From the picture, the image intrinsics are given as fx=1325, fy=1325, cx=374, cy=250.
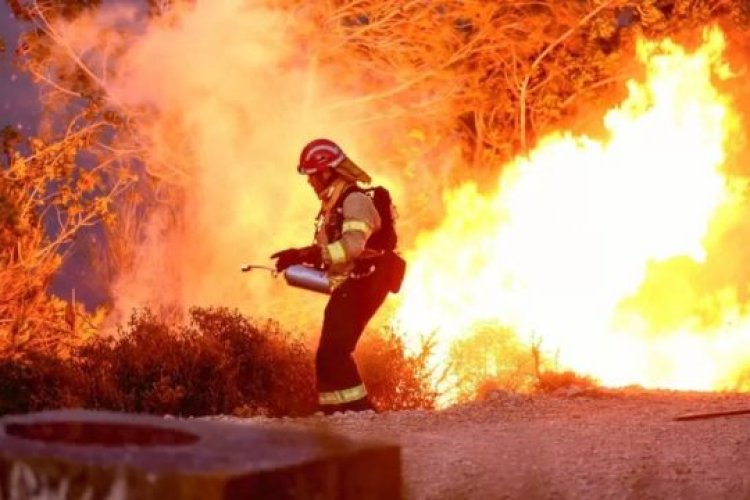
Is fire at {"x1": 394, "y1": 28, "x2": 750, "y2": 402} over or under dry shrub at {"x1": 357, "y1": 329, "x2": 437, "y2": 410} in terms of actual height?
over

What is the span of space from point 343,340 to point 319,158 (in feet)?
4.41

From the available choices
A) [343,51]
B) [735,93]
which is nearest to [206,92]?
[343,51]

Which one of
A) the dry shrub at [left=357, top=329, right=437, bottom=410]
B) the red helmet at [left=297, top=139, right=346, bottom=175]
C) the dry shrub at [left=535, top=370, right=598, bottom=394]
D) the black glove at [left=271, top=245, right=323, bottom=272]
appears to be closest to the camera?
the red helmet at [left=297, top=139, right=346, bottom=175]

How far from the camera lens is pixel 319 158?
971cm

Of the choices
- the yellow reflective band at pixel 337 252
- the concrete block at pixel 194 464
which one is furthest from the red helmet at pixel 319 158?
the concrete block at pixel 194 464

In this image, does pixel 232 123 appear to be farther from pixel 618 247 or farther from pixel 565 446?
pixel 565 446

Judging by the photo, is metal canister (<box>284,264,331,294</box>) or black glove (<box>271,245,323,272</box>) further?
black glove (<box>271,245,323,272</box>)

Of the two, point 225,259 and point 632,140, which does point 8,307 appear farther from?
point 632,140

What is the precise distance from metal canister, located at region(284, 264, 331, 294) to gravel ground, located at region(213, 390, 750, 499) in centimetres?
106

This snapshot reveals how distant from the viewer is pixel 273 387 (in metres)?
10.8

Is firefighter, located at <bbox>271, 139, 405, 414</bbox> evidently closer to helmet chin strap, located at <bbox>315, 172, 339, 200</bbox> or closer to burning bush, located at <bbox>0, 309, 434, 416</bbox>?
helmet chin strap, located at <bbox>315, 172, 339, 200</bbox>

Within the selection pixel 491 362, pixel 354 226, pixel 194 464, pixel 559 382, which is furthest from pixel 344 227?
pixel 194 464

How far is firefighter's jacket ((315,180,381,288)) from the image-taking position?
30.7 feet

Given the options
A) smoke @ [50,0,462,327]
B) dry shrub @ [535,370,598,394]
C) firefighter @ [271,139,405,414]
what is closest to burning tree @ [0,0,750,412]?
smoke @ [50,0,462,327]
